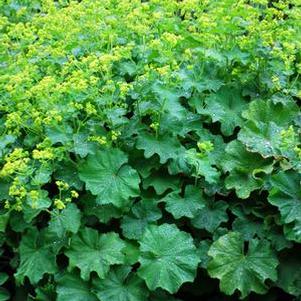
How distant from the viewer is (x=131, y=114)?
12.3 ft

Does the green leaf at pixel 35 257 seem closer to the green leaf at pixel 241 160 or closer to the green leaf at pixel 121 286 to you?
the green leaf at pixel 121 286

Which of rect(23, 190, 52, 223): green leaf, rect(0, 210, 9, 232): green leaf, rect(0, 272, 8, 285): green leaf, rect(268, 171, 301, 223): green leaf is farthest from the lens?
rect(0, 272, 8, 285): green leaf

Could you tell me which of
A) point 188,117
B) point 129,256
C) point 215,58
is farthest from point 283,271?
point 215,58

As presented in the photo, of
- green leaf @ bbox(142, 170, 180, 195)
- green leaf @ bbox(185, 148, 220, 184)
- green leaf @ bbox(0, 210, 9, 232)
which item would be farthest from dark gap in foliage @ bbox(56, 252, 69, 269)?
green leaf @ bbox(185, 148, 220, 184)

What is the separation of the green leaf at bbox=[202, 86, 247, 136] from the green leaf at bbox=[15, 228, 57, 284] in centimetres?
121

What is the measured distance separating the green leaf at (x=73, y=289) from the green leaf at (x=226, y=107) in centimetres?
123

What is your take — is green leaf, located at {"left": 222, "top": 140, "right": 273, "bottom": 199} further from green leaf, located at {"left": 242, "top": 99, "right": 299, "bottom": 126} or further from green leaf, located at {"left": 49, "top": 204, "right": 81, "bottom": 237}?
green leaf, located at {"left": 49, "top": 204, "right": 81, "bottom": 237}

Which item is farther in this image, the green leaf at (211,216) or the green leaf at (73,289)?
the green leaf at (211,216)

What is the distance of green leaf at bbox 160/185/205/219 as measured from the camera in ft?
10.7

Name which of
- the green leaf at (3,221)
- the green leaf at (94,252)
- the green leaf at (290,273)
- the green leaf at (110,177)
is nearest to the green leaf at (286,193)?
the green leaf at (290,273)

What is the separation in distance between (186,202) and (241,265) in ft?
1.48

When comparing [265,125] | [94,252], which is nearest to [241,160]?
[265,125]

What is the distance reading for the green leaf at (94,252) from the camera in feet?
10.1

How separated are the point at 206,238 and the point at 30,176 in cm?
103
